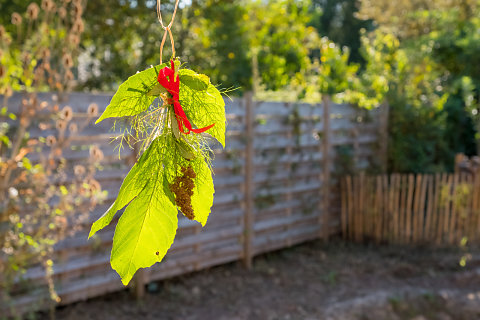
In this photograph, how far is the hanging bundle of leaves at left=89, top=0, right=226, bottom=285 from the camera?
0.51 metres

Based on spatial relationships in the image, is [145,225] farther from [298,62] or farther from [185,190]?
[298,62]

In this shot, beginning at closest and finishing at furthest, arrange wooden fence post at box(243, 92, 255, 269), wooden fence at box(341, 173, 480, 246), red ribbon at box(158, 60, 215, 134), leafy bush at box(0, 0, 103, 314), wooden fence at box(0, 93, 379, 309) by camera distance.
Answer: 1. red ribbon at box(158, 60, 215, 134)
2. leafy bush at box(0, 0, 103, 314)
3. wooden fence at box(0, 93, 379, 309)
4. wooden fence post at box(243, 92, 255, 269)
5. wooden fence at box(341, 173, 480, 246)

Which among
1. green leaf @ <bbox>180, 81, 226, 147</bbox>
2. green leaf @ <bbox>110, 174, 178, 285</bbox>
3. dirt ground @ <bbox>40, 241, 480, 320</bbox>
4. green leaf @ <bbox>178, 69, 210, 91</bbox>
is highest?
green leaf @ <bbox>178, 69, 210, 91</bbox>

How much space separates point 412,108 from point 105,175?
13.8 feet

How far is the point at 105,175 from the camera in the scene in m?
3.98

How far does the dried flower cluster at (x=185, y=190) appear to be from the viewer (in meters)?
0.50

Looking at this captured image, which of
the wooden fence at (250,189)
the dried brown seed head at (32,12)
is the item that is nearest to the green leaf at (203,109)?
the dried brown seed head at (32,12)

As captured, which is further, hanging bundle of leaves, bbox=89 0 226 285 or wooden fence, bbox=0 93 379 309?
wooden fence, bbox=0 93 379 309

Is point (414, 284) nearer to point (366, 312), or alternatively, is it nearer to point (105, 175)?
point (366, 312)

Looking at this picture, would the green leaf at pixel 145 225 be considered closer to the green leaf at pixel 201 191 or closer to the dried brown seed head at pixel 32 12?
the green leaf at pixel 201 191

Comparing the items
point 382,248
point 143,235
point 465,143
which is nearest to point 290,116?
point 382,248

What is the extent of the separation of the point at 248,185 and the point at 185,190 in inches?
186

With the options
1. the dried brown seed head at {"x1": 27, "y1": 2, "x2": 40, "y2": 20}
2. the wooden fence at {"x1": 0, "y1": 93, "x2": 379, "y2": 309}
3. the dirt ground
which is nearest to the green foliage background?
the wooden fence at {"x1": 0, "y1": 93, "x2": 379, "y2": 309}

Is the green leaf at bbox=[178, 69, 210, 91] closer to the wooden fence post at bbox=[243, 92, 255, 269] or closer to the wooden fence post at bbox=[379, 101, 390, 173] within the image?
the wooden fence post at bbox=[243, 92, 255, 269]
